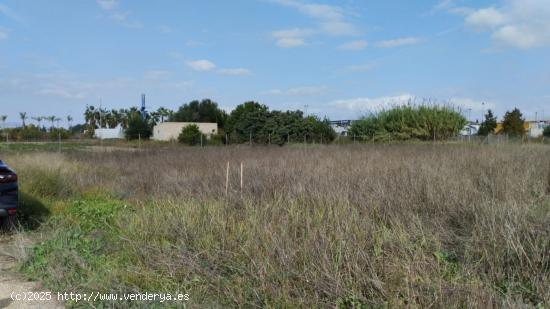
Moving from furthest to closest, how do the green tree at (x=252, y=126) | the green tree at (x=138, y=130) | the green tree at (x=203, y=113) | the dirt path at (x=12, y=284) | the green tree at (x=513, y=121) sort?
the green tree at (x=203, y=113), the green tree at (x=138, y=130), the green tree at (x=513, y=121), the green tree at (x=252, y=126), the dirt path at (x=12, y=284)

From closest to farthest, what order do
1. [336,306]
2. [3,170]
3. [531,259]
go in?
[336,306] < [531,259] < [3,170]

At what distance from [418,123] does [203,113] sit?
63841 millimetres

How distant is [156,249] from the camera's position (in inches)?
197

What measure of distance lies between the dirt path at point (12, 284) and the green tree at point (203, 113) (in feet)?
259

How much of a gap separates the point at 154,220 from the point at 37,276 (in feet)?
4.63

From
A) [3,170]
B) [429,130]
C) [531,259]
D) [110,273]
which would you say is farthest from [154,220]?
[429,130]

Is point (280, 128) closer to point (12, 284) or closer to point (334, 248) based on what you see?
point (12, 284)

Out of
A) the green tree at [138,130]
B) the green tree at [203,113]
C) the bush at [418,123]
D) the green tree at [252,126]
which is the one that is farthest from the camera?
the green tree at [203,113]

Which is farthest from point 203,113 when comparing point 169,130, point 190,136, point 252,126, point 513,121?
point 513,121

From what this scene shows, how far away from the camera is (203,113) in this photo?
284 ft

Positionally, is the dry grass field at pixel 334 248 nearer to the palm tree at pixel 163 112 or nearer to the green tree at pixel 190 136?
the green tree at pixel 190 136

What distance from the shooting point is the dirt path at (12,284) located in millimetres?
4320

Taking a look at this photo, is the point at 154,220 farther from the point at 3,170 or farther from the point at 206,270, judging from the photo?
the point at 3,170

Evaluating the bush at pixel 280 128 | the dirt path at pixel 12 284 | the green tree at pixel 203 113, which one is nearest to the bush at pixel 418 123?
the bush at pixel 280 128
